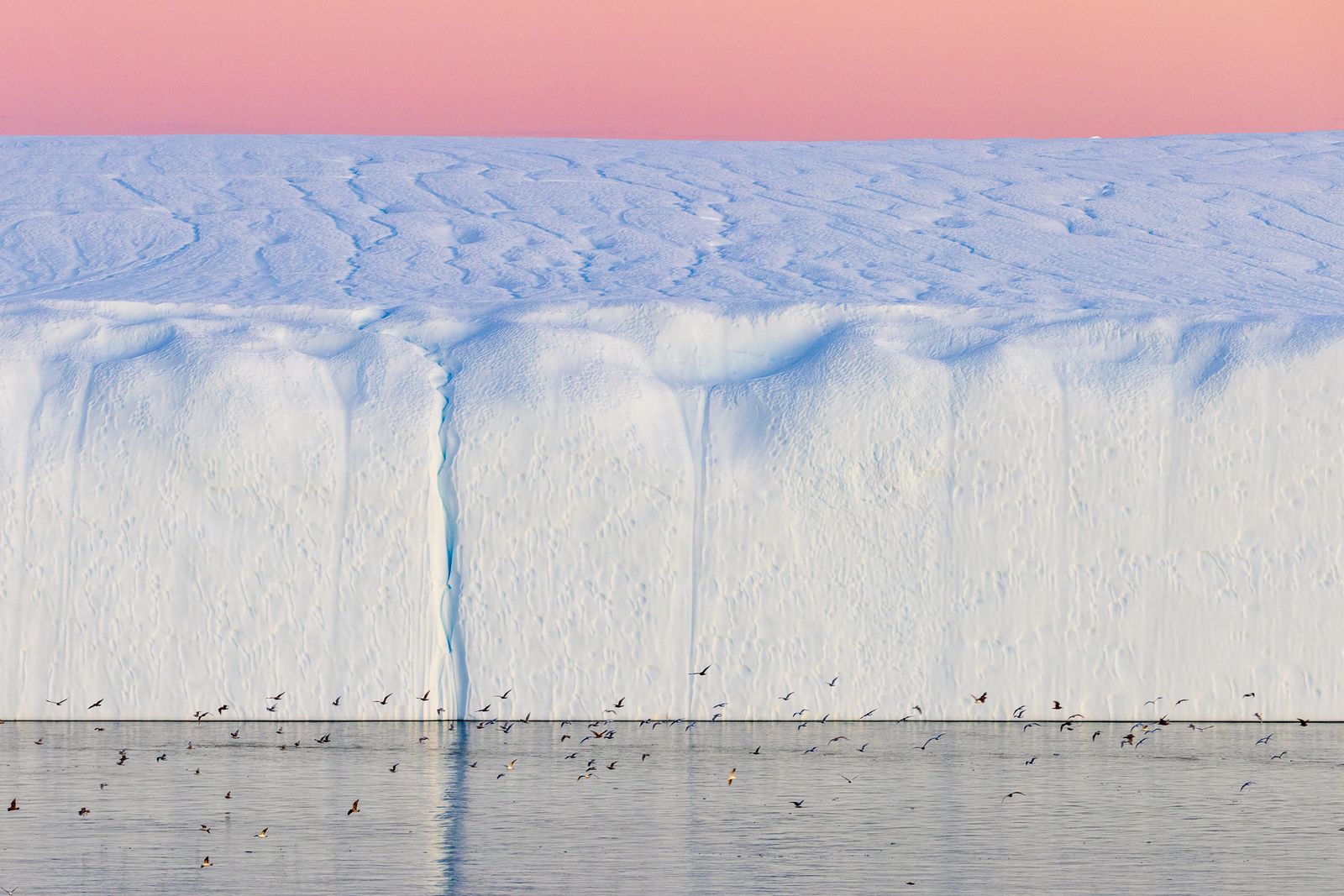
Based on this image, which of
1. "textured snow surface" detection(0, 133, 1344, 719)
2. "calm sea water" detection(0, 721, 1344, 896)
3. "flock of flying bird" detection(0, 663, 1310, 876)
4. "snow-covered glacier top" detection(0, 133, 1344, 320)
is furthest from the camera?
"snow-covered glacier top" detection(0, 133, 1344, 320)

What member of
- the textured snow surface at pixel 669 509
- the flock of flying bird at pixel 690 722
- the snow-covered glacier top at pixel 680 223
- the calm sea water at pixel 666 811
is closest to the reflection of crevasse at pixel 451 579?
the textured snow surface at pixel 669 509

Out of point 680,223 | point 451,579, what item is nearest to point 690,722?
point 451,579

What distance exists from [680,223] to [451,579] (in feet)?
16.8

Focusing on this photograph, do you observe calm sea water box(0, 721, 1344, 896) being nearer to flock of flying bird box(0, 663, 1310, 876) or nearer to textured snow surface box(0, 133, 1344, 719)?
flock of flying bird box(0, 663, 1310, 876)

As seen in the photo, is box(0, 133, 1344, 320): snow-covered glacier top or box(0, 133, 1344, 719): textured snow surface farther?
box(0, 133, 1344, 320): snow-covered glacier top

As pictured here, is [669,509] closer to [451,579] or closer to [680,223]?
[451,579]

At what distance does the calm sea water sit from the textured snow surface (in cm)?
47

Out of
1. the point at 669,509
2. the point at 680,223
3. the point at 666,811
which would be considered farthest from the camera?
the point at 680,223

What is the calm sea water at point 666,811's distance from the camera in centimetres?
618

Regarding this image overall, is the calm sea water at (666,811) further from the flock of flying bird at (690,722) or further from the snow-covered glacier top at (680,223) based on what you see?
the snow-covered glacier top at (680,223)

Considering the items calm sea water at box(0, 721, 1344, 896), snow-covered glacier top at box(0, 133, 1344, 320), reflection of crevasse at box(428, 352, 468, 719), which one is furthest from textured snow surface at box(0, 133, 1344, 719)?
snow-covered glacier top at box(0, 133, 1344, 320)

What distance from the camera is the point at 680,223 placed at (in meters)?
14.7

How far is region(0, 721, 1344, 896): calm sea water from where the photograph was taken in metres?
6.18

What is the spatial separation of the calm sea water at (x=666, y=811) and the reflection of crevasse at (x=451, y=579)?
447 millimetres
